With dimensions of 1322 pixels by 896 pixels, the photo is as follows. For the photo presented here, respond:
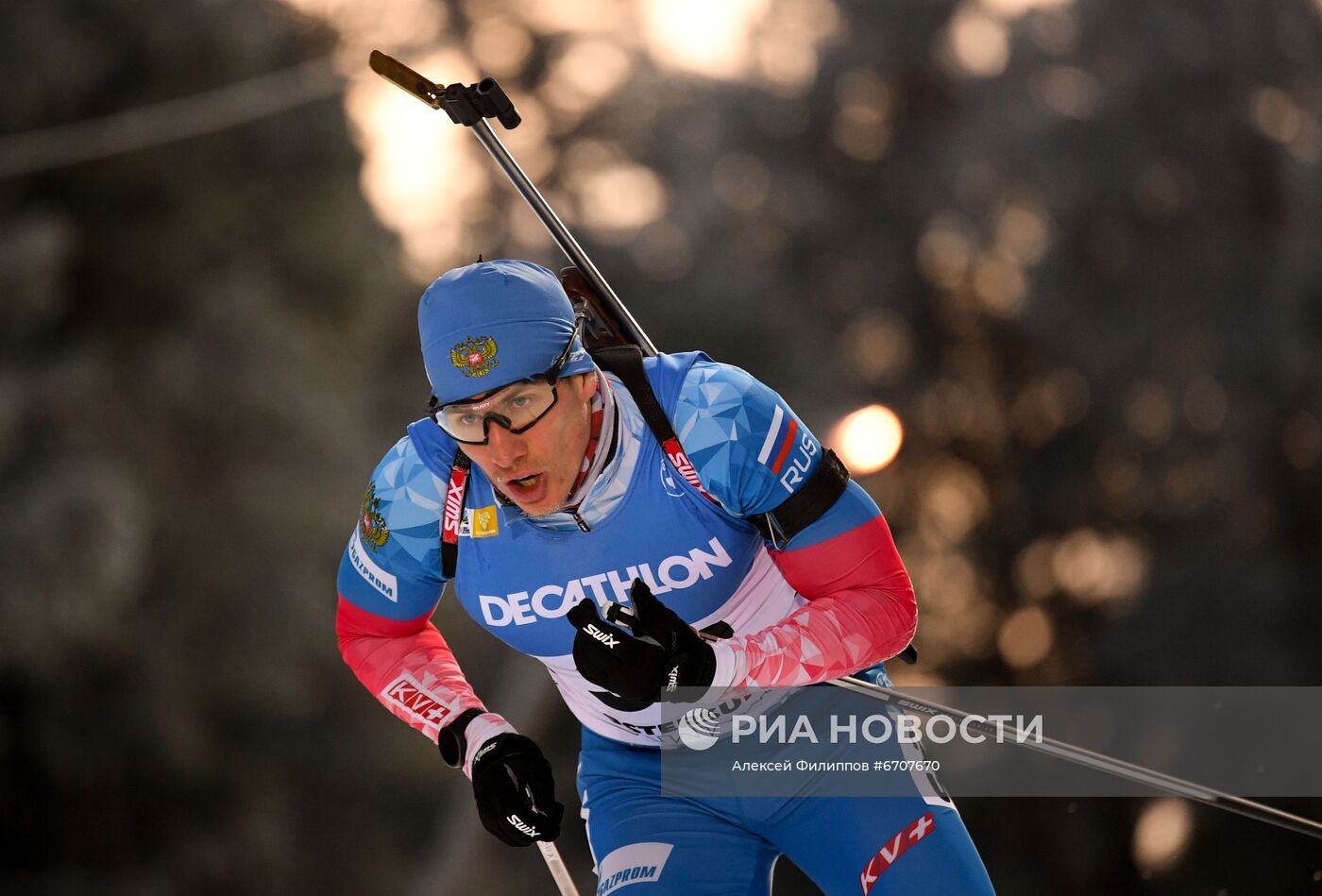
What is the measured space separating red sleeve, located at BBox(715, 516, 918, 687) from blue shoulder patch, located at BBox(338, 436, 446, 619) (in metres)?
0.72

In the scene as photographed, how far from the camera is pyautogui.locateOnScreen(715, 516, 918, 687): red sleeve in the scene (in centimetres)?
270

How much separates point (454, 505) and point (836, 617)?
0.80m

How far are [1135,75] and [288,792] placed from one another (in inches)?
536

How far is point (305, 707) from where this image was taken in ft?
49.5

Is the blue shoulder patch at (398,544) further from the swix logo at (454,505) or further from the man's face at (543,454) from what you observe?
the man's face at (543,454)

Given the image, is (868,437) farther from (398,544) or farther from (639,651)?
(639,651)

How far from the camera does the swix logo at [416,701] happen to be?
3111 millimetres

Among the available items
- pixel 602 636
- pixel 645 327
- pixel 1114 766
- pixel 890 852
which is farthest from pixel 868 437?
pixel 645 327

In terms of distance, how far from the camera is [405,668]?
126 inches

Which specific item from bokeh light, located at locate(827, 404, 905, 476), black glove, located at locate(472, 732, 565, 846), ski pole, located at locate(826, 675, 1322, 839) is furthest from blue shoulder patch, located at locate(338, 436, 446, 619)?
bokeh light, located at locate(827, 404, 905, 476)

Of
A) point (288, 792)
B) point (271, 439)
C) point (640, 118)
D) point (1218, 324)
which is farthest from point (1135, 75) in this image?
point (288, 792)

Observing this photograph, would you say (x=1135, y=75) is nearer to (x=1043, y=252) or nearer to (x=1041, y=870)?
(x=1043, y=252)

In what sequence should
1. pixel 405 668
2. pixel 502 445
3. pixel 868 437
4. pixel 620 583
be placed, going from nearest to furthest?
pixel 502 445 < pixel 620 583 < pixel 405 668 < pixel 868 437

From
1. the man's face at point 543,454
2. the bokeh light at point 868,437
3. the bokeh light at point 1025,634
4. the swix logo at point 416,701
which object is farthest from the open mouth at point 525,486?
the bokeh light at point 1025,634
